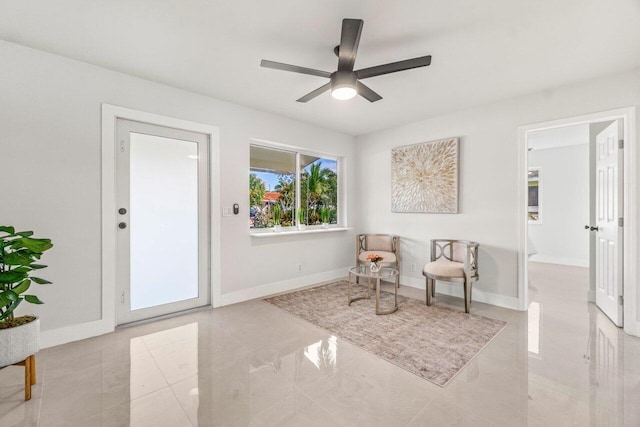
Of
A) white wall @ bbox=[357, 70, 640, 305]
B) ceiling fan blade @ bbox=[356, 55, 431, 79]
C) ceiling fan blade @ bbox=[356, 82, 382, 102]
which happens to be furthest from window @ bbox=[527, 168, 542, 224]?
ceiling fan blade @ bbox=[356, 55, 431, 79]

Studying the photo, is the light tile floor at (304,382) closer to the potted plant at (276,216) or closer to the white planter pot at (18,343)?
the white planter pot at (18,343)

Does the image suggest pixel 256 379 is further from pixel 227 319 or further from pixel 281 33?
pixel 281 33

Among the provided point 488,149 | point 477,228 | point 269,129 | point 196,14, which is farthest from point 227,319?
point 488,149

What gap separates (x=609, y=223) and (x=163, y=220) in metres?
4.85

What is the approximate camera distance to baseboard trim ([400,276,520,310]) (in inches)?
136

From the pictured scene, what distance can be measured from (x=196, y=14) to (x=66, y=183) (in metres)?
1.88

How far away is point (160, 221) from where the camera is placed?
3146 mm

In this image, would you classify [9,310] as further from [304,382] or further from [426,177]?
[426,177]

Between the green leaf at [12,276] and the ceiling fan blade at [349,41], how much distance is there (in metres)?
2.54

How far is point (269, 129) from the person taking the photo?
398 centimetres

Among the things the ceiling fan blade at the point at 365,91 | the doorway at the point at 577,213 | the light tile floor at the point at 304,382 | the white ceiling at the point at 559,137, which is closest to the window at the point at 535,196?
the doorway at the point at 577,213

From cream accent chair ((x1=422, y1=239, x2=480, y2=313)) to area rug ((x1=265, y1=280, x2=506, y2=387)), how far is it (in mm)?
306

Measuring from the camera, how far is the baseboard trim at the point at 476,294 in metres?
3.45

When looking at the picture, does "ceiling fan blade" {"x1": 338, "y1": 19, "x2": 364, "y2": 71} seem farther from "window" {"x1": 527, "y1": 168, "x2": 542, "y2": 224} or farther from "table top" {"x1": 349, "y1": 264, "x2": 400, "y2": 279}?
"window" {"x1": 527, "y1": 168, "x2": 542, "y2": 224}
